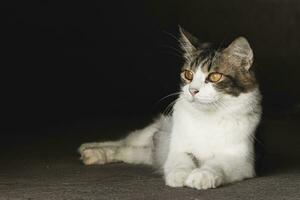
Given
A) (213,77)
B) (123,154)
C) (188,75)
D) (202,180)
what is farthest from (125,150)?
(202,180)

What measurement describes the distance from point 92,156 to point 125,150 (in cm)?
24

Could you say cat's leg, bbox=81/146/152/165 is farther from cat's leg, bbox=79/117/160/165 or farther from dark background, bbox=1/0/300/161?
dark background, bbox=1/0/300/161

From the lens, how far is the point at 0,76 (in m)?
5.94

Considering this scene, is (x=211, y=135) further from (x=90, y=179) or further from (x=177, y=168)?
(x=90, y=179)

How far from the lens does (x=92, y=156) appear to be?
3604 mm

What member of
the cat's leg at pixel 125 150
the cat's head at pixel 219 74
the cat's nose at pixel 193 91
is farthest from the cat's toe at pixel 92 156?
the cat's nose at pixel 193 91

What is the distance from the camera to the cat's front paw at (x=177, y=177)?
2.82 metres

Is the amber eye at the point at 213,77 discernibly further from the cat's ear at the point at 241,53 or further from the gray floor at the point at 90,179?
the gray floor at the point at 90,179

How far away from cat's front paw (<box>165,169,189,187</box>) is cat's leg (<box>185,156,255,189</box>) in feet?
0.13

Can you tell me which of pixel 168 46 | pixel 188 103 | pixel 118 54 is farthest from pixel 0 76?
pixel 188 103

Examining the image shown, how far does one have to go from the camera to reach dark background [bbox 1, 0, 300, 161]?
237 inches

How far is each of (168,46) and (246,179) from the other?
3.32 metres

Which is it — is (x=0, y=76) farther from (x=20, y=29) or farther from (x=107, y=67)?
(x=107, y=67)

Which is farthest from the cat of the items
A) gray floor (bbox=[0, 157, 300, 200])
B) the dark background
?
the dark background
